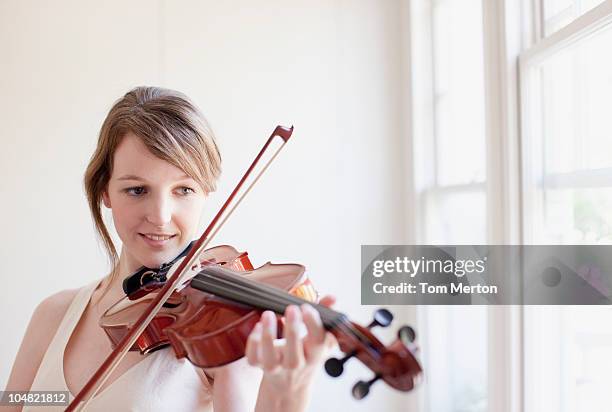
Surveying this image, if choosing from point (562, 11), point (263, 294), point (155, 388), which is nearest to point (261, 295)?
point (263, 294)

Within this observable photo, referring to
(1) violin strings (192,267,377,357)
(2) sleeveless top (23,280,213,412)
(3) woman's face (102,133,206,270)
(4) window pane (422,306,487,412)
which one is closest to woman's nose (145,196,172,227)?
(3) woman's face (102,133,206,270)

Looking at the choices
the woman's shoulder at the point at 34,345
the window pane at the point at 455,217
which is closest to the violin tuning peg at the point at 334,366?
the woman's shoulder at the point at 34,345

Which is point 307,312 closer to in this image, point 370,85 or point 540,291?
point 540,291

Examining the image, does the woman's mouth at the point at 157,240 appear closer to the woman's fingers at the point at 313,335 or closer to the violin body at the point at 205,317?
the violin body at the point at 205,317

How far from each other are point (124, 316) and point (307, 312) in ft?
1.60

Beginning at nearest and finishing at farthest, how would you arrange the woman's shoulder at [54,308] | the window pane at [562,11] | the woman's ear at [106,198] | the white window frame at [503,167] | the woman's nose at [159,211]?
1. the woman's nose at [159,211]
2. the woman's ear at [106,198]
3. the woman's shoulder at [54,308]
4. the window pane at [562,11]
5. the white window frame at [503,167]

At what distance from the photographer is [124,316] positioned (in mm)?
1095

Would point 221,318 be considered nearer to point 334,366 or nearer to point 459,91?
point 334,366

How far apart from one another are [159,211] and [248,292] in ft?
0.76

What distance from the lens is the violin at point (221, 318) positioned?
70 centimetres

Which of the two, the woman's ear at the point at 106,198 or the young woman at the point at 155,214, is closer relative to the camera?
the young woman at the point at 155,214

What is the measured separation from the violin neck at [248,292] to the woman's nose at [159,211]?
0.32 ft

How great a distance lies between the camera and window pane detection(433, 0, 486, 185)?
2123mm

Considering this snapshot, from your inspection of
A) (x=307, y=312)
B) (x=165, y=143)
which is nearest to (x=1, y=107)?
(x=165, y=143)
